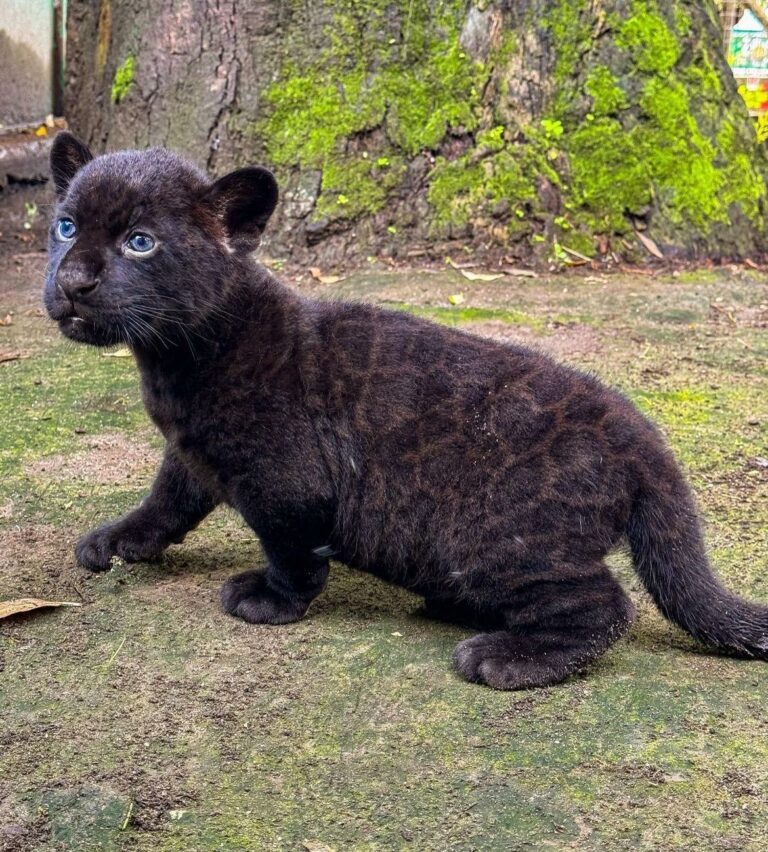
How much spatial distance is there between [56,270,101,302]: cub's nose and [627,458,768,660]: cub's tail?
1.81 metres

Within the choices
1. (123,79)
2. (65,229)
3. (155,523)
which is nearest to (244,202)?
(65,229)

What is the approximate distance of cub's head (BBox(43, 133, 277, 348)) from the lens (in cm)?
366

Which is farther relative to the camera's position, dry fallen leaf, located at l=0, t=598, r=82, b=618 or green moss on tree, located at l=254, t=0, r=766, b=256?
green moss on tree, located at l=254, t=0, r=766, b=256

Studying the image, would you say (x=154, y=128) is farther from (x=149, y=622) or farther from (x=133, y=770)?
(x=133, y=770)

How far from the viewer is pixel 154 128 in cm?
790

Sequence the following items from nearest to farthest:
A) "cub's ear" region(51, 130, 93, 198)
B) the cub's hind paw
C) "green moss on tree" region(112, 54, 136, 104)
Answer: the cub's hind paw
"cub's ear" region(51, 130, 93, 198)
"green moss on tree" region(112, 54, 136, 104)

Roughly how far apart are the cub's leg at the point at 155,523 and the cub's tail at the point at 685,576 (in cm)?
154

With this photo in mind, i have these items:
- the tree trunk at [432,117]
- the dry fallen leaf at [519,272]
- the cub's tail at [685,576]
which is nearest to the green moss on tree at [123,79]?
the tree trunk at [432,117]

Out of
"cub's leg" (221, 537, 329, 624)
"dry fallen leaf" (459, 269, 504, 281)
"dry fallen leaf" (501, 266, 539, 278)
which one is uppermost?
"dry fallen leaf" (501, 266, 539, 278)

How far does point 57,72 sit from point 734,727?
25.9 ft

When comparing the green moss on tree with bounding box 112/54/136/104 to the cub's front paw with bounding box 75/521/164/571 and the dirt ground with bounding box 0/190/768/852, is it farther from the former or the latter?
the cub's front paw with bounding box 75/521/164/571

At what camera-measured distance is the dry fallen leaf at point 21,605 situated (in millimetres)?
3623

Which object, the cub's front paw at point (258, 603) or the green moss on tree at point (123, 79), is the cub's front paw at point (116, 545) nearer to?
the cub's front paw at point (258, 603)

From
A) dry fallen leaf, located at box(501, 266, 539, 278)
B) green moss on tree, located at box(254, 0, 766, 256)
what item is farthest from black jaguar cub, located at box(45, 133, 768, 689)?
green moss on tree, located at box(254, 0, 766, 256)
